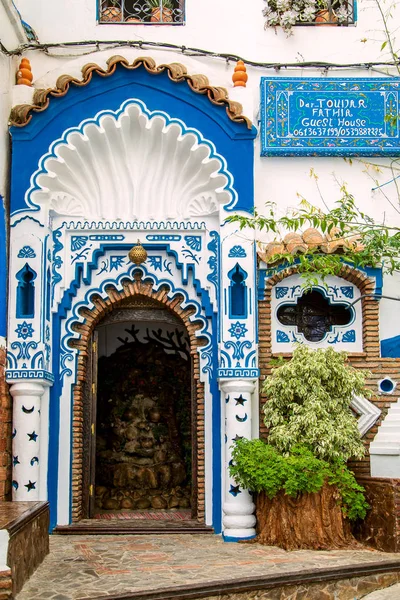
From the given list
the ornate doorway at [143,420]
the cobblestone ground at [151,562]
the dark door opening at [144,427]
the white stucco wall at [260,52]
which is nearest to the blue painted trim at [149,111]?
the white stucco wall at [260,52]

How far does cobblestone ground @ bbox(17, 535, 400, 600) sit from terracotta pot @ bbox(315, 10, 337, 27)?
6.45 metres

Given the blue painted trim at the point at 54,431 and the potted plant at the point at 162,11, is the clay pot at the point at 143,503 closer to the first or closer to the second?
the blue painted trim at the point at 54,431

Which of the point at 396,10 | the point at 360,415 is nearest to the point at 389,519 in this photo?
the point at 360,415

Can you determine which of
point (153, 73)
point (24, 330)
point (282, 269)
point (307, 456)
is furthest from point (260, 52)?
point (307, 456)

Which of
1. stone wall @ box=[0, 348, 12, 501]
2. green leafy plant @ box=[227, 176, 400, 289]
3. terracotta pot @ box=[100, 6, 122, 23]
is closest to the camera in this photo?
green leafy plant @ box=[227, 176, 400, 289]

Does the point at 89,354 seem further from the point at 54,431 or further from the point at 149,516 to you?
the point at 149,516

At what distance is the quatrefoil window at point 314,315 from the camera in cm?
1004

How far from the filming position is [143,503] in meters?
11.3

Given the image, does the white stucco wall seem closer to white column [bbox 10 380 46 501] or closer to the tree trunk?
the tree trunk

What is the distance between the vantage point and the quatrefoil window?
32.9 ft

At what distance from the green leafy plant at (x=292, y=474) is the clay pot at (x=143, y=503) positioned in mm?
2773

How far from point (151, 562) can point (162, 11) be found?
676 cm

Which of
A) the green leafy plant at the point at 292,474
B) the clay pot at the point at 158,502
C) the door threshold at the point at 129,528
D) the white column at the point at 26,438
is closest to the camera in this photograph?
the green leafy plant at the point at 292,474

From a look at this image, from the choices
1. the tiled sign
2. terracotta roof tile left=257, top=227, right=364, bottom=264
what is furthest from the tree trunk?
the tiled sign
